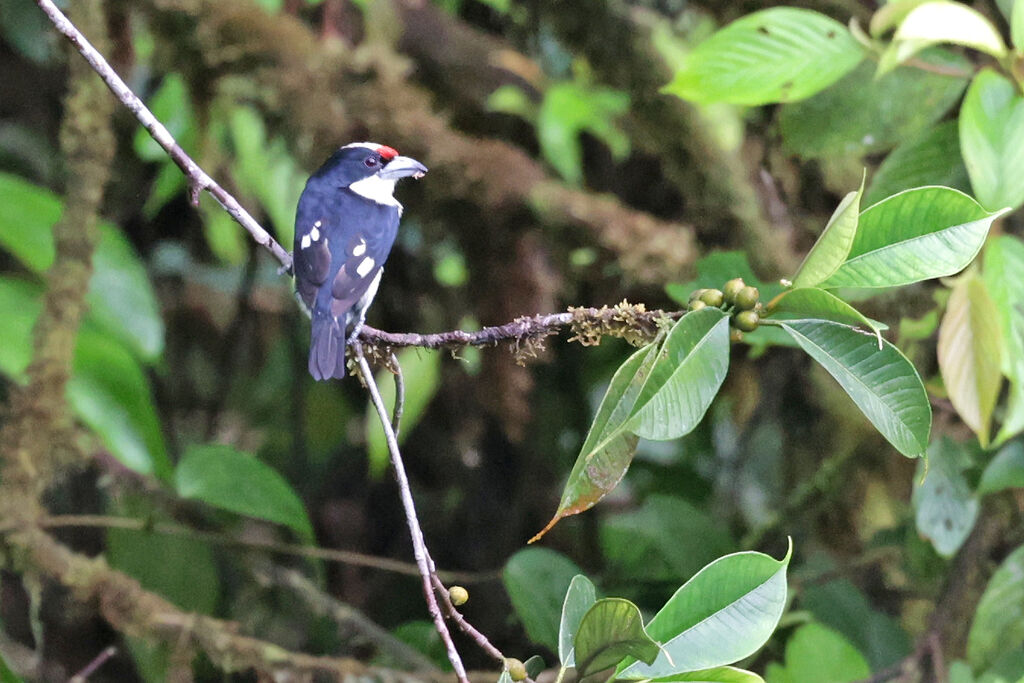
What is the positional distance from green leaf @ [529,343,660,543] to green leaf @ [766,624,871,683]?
75 cm

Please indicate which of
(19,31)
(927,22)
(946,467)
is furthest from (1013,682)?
(19,31)

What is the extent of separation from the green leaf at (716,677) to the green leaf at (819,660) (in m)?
0.70

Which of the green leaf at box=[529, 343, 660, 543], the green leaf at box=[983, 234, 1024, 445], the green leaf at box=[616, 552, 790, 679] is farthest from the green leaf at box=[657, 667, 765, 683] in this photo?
the green leaf at box=[983, 234, 1024, 445]

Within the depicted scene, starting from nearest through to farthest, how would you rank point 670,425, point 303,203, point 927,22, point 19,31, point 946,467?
point 670,425 < point 927,22 < point 303,203 < point 946,467 < point 19,31

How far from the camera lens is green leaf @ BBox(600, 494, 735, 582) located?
1.48m

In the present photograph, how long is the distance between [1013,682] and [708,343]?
740 mm

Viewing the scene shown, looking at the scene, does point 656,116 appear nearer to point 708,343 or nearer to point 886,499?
point 886,499

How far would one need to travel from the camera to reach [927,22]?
965mm

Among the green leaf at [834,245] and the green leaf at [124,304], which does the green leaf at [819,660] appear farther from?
the green leaf at [124,304]

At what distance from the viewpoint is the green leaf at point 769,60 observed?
3.59ft

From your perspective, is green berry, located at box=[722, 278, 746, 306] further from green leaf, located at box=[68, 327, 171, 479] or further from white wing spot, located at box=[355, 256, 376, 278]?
green leaf, located at box=[68, 327, 171, 479]

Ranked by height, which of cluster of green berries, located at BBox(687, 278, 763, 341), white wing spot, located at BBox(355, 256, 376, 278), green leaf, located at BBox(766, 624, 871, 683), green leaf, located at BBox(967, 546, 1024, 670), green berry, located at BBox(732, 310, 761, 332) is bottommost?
green leaf, located at BBox(766, 624, 871, 683)

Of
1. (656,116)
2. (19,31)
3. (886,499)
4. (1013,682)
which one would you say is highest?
(19,31)

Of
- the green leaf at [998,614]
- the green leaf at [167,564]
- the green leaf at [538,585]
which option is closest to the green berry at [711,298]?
the green leaf at [538,585]
